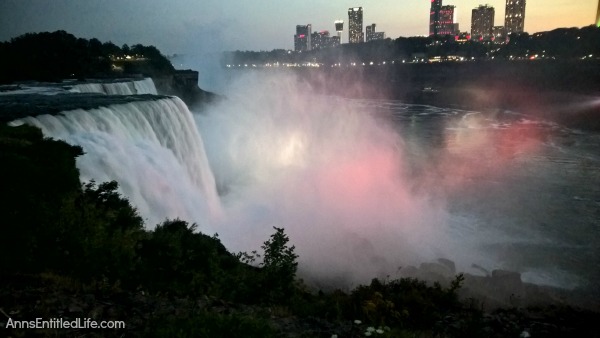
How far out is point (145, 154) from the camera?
14141 mm

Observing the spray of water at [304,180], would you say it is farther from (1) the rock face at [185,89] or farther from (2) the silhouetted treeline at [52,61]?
(2) the silhouetted treeline at [52,61]

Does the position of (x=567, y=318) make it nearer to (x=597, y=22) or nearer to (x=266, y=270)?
(x=266, y=270)

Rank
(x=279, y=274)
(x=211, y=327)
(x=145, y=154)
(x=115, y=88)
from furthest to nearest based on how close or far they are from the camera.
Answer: (x=115, y=88) < (x=145, y=154) < (x=279, y=274) < (x=211, y=327)

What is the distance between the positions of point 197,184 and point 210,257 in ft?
35.6

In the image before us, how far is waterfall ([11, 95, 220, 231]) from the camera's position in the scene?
1162cm

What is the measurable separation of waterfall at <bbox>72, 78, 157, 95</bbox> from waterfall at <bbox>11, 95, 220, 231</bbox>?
7.78 meters

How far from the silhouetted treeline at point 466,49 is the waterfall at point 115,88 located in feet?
341

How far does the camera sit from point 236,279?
26.9ft

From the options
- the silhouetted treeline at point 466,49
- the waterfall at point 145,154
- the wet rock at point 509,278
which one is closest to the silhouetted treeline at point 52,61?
the waterfall at point 145,154

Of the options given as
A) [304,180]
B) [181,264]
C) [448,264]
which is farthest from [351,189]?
[181,264]

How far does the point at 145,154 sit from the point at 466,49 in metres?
142

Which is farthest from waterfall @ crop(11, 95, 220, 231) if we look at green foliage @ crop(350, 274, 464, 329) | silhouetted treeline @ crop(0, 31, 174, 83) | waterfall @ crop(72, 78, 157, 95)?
silhouetted treeline @ crop(0, 31, 174, 83)

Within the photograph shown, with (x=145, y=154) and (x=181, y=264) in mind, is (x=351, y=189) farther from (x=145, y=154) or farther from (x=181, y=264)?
(x=181, y=264)

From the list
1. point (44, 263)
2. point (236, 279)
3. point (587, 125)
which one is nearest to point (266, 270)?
point (236, 279)
